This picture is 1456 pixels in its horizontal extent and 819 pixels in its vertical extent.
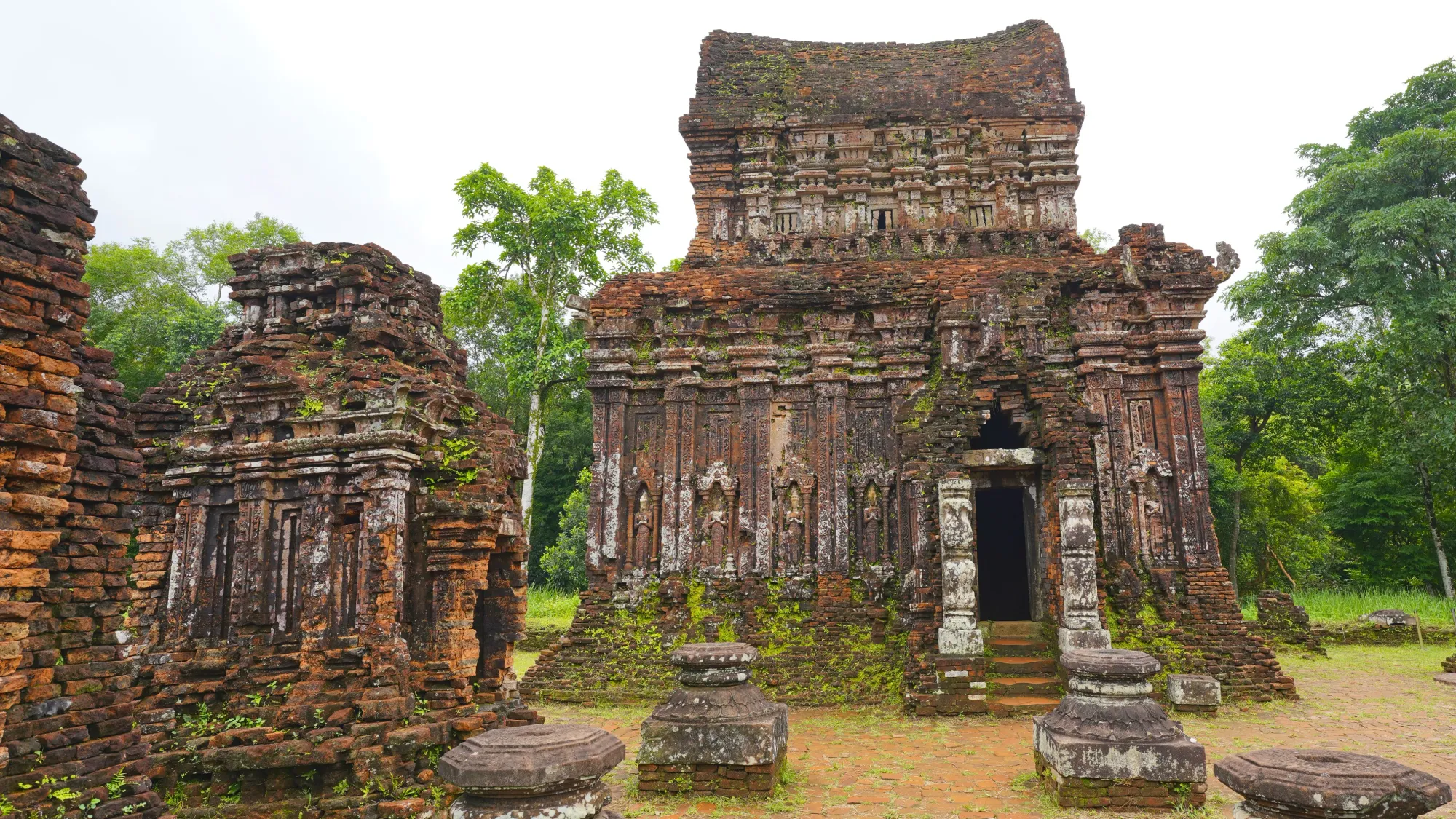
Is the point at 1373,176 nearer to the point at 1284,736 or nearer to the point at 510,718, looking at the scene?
the point at 1284,736

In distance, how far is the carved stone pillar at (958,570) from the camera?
417 inches

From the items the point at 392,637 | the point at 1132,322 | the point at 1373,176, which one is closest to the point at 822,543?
the point at 1132,322

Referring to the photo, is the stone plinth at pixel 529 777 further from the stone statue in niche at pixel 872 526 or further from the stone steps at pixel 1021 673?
the stone statue in niche at pixel 872 526

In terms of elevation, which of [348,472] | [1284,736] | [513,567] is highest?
[348,472]

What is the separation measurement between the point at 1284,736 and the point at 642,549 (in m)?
8.60

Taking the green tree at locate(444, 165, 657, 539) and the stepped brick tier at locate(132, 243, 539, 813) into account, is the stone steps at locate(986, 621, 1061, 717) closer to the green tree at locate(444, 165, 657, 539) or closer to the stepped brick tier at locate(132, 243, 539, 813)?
the stepped brick tier at locate(132, 243, 539, 813)

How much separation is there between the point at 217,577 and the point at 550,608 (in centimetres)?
1739

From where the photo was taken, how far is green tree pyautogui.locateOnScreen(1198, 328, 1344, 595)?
22953 mm

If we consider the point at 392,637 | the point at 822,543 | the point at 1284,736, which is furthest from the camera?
the point at 822,543

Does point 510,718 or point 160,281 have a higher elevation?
point 160,281

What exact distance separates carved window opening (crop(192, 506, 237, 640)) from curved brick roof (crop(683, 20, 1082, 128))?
13.4m

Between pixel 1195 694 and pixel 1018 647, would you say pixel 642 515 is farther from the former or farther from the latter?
pixel 1195 694

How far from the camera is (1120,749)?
679 centimetres

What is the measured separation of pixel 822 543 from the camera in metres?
12.9
